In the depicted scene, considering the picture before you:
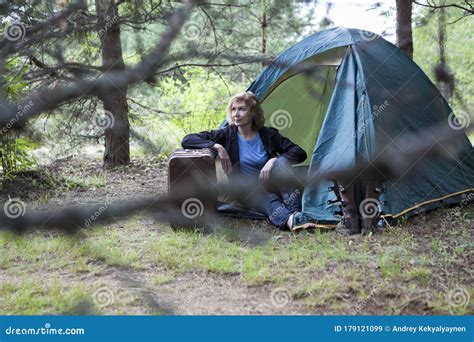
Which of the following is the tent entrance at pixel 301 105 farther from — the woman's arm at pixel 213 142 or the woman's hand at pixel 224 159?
the woman's hand at pixel 224 159

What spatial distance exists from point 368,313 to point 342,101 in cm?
217

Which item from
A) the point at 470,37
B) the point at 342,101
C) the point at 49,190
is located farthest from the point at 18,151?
the point at 470,37

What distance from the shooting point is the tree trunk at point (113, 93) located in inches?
33.9

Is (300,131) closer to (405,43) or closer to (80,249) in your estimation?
(405,43)

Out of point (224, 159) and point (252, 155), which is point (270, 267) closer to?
point (224, 159)

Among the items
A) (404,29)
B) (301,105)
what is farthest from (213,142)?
(404,29)

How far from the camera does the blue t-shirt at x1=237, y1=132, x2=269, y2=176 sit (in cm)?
425

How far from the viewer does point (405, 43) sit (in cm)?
512

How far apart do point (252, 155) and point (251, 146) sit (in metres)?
0.10

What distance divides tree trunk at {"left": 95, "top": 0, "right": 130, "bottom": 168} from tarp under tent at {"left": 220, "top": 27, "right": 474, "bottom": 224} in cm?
151

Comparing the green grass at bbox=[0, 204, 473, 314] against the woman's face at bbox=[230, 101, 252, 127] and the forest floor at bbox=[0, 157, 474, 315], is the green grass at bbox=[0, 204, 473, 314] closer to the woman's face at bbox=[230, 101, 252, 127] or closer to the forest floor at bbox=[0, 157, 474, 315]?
the forest floor at bbox=[0, 157, 474, 315]

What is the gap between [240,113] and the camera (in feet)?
14.0

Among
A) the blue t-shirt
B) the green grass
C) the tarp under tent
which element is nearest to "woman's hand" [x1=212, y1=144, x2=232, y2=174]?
the blue t-shirt

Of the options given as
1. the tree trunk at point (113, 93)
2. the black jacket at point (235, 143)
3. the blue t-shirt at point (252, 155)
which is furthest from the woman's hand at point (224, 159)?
the tree trunk at point (113, 93)
